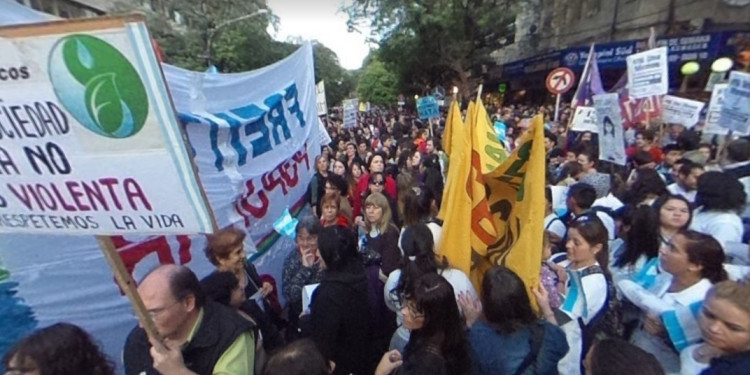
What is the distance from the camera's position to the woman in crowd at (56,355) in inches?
62.7

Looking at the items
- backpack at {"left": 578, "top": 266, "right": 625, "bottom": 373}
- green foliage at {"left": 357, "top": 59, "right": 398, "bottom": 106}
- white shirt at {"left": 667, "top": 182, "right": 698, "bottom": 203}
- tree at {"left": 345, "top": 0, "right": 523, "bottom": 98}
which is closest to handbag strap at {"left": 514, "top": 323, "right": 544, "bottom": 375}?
backpack at {"left": 578, "top": 266, "right": 625, "bottom": 373}

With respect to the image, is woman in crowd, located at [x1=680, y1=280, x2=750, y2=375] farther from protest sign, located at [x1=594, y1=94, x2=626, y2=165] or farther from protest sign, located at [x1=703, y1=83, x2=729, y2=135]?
protest sign, located at [x1=703, y1=83, x2=729, y2=135]

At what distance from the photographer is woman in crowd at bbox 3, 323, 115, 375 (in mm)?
1592

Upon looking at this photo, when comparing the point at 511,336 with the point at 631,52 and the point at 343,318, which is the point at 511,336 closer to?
the point at 343,318

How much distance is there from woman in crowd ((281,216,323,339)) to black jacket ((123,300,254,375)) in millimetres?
1269

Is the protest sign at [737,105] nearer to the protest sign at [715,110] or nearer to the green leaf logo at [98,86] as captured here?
the protest sign at [715,110]

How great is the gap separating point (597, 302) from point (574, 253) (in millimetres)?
344

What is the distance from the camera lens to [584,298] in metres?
2.45

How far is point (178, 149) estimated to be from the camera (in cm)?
135

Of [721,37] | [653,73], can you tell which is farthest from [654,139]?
[721,37]

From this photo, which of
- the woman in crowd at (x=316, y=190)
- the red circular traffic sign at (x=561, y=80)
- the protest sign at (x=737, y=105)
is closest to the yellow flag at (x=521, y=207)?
the woman in crowd at (x=316, y=190)

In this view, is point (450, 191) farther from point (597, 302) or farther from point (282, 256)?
point (282, 256)

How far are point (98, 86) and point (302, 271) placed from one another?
2.23m

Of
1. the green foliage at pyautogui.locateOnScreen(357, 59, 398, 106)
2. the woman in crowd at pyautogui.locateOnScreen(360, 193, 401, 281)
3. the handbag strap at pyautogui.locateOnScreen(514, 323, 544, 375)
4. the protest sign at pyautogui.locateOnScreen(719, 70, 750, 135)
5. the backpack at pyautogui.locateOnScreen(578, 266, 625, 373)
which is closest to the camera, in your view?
the handbag strap at pyautogui.locateOnScreen(514, 323, 544, 375)
